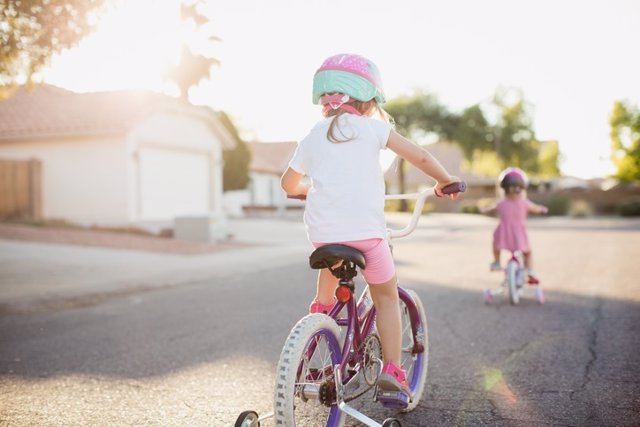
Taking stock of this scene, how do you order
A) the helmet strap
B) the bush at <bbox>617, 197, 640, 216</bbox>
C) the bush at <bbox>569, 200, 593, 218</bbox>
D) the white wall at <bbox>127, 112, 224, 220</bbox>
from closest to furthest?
the helmet strap → the white wall at <bbox>127, 112, 224, 220</bbox> → the bush at <bbox>617, 197, 640, 216</bbox> → the bush at <bbox>569, 200, 593, 218</bbox>

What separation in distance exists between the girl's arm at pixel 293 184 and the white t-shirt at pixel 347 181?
0.20 meters

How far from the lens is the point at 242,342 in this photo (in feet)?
18.3

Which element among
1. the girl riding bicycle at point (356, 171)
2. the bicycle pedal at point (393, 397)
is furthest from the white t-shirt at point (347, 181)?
the bicycle pedal at point (393, 397)

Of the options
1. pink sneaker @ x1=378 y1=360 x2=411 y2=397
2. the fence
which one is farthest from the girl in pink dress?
the fence

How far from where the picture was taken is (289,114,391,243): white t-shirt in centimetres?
292

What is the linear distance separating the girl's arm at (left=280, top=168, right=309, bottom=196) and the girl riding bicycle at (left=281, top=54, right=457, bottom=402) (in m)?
0.08

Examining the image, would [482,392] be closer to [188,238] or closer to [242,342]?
[242,342]

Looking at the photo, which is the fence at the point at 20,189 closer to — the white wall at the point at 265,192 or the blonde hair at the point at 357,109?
the blonde hair at the point at 357,109

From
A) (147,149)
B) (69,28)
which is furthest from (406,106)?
(69,28)

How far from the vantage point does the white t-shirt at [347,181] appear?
9.57 feet

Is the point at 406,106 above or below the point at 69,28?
above

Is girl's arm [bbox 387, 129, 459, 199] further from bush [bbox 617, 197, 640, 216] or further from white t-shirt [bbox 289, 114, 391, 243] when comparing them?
bush [bbox 617, 197, 640, 216]

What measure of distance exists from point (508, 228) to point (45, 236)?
12.6 meters

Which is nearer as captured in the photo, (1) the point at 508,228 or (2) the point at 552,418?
(2) the point at 552,418
